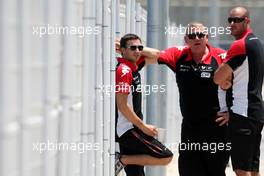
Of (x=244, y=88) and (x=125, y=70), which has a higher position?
(x=125, y=70)

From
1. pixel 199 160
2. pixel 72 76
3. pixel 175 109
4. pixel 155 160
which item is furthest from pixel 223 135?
pixel 175 109

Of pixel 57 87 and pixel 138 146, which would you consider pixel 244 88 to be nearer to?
pixel 138 146

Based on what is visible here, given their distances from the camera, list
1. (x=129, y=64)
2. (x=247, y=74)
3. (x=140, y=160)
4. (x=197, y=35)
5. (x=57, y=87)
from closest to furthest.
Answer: (x=57, y=87)
(x=247, y=74)
(x=197, y=35)
(x=129, y=64)
(x=140, y=160)

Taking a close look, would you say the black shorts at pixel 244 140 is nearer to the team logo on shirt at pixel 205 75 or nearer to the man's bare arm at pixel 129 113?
the team logo on shirt at pixel 205 75

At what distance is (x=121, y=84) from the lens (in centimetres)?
557

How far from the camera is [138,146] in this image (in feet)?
19.5

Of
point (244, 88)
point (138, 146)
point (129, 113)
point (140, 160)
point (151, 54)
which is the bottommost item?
point (140, 160)

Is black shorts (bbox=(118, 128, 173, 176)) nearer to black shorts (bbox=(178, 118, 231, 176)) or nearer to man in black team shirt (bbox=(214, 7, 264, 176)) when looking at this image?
black shorts (bbox=(178, 118, 231, 176))

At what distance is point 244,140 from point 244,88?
1.27ft

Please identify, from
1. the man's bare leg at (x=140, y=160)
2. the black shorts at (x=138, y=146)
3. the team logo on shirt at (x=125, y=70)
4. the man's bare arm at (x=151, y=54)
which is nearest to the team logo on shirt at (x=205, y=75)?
the man's bare arm at (x=151, y=54)

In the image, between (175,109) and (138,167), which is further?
(175,109)

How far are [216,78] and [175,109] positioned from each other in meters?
5.29

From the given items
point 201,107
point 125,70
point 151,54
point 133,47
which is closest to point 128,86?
point 125,70

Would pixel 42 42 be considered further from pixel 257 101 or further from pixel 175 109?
pixel 175 109
